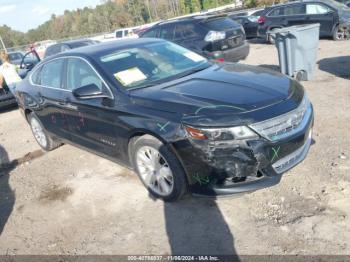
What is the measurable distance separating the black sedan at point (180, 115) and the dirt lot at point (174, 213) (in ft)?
1.18

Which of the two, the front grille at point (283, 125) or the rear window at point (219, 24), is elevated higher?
the rear window at point (219, 24)

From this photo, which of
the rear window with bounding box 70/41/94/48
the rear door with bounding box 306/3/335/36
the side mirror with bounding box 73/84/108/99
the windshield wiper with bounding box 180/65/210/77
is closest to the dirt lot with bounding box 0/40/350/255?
the side mirror with bounding box 73/84/108/99

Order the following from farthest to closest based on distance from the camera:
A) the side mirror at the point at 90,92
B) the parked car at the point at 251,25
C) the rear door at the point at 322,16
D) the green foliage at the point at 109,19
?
the green foliage at the point at 109,19 < the parked car at the point at 251,25 < the rear door at the point at 322,16 < the side mirror at the point at 90,92

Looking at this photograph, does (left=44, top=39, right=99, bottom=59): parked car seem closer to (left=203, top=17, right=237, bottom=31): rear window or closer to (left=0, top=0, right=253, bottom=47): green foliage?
(left=203, top=17, right=237, bottom=31): rear window

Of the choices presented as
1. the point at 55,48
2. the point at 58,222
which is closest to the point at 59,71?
the point at 58,222

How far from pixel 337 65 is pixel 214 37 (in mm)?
3032

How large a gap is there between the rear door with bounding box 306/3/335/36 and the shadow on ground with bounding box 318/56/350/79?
3.51 meters

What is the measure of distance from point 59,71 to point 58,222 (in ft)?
7.10

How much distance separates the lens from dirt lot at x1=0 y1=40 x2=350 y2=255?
3348mm

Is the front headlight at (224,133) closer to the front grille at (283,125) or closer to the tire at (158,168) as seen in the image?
the front grille at (283,125)

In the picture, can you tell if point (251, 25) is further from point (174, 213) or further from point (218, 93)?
point (174, 213)

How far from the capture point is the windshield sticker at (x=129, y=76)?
4285mm

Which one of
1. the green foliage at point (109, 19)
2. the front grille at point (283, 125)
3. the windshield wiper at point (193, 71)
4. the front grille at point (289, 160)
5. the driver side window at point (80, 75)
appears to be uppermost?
the driver side window at point (80, 75)

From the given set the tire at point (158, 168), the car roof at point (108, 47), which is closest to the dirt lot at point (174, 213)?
the tire at point (158, 168)
